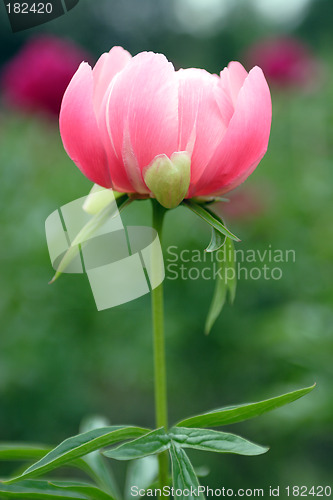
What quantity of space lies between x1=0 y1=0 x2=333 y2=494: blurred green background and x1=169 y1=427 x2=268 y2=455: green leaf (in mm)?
791

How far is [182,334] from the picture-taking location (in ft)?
5.30

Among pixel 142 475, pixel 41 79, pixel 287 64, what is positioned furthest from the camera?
pixel 287 64

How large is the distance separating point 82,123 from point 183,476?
0.74ft

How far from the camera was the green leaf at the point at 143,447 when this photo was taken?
33 cm

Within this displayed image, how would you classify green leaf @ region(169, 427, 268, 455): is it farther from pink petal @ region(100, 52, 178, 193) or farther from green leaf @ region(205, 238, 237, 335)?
pink petal @ region(100, 52, 178, 193)

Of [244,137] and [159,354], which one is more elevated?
[244,137]

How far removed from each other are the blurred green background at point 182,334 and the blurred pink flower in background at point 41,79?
0.06m

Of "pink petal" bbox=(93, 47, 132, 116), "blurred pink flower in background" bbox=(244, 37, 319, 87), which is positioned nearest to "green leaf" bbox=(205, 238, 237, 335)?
"pink petal" bbox=(93, 47, 132, 116)

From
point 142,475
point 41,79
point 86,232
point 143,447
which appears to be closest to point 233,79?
point 86,232

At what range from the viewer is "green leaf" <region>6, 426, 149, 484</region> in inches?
12.2

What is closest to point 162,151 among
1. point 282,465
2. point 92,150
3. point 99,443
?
point 92,150

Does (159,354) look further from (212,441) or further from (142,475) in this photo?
(142,475)

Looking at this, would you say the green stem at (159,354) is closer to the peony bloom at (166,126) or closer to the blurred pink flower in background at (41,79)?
the peony bloom at (166,126)

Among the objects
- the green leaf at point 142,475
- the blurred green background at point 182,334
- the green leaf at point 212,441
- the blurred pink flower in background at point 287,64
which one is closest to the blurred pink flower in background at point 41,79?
the blurred green background at point 182,334
